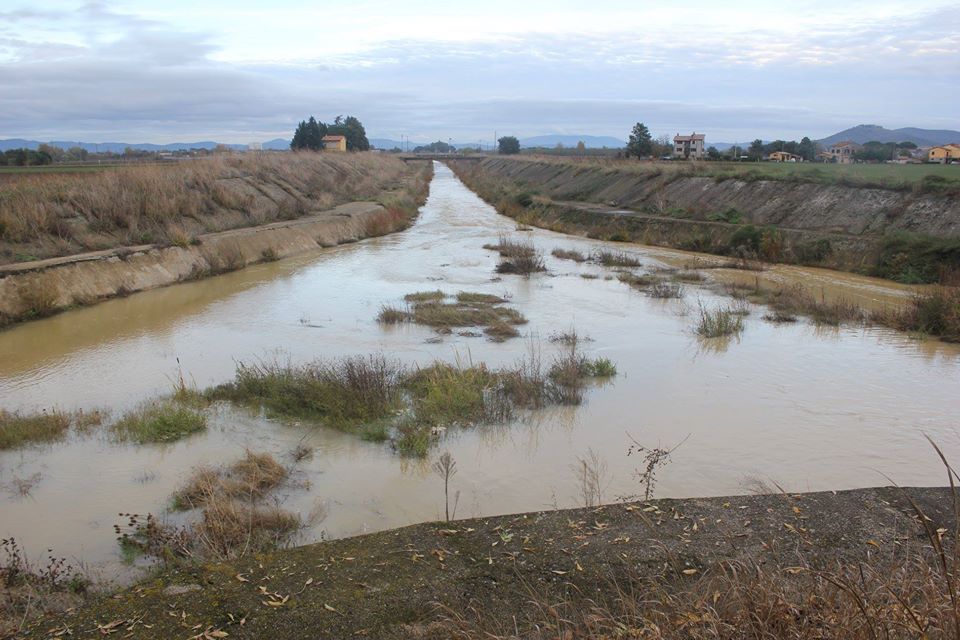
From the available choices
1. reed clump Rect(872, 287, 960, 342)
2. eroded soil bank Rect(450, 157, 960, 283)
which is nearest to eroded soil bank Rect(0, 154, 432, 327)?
eroded soil bank Rect(450, 157, 960, 283)

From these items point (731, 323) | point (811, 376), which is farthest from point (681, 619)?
point (731, 323)

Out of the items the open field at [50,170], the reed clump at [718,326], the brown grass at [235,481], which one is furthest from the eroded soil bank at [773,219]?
the open field at [50,170]

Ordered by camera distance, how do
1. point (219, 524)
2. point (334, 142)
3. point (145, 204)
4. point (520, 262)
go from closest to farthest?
point (219, 524)
point (520, 262)
point (145, 204)
point (334, 142)

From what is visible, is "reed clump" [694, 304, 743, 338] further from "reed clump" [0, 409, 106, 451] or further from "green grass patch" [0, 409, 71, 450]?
"green grass patch" [0, 409, 71, 450]

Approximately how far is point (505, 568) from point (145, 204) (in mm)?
21724

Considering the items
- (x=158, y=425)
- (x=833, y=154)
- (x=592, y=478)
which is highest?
(x=833, y=154)

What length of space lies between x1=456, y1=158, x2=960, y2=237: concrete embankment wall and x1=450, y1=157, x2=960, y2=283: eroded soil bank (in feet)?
0.15

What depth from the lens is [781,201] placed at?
28.8 m

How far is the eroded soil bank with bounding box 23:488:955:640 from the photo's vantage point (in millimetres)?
4324

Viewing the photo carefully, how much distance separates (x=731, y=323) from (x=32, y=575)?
42.0ft

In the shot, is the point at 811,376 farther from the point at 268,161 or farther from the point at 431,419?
the point at 268,161

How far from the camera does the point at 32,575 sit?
5406 millimetres

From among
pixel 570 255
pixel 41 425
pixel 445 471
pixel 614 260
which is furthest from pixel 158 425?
pixel 570 255

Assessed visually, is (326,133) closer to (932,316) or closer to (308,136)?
(308,136)
